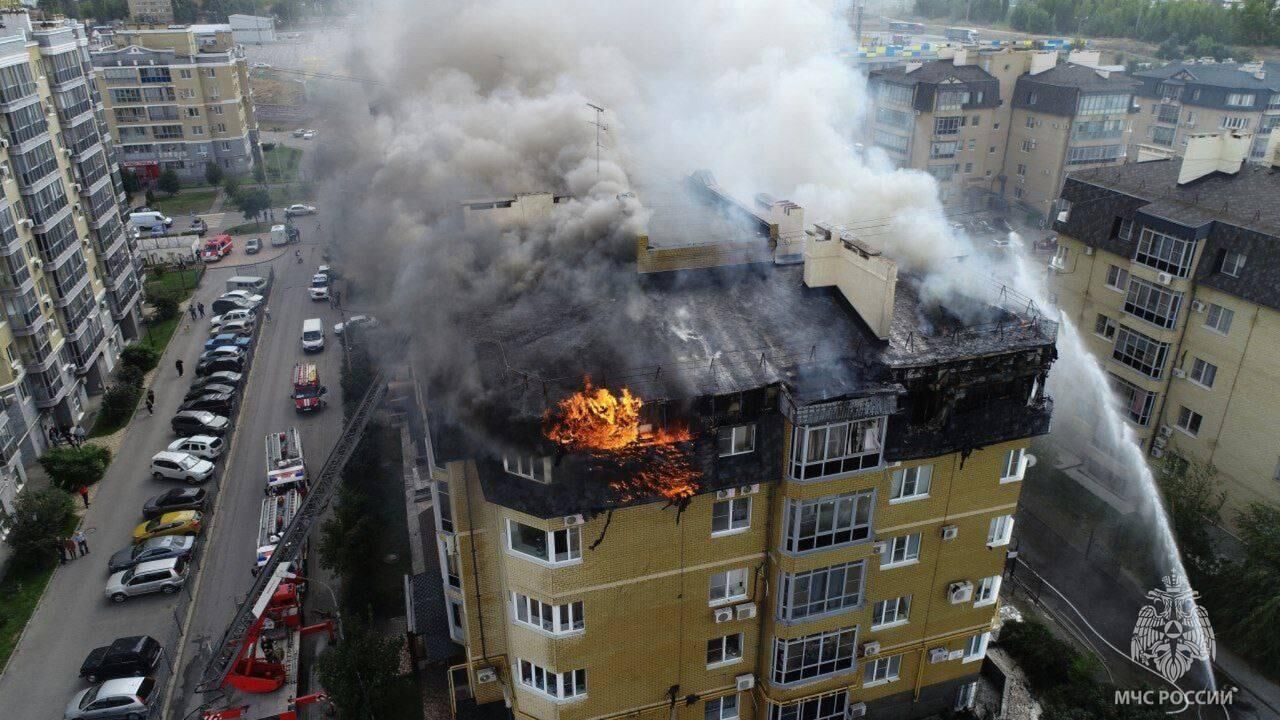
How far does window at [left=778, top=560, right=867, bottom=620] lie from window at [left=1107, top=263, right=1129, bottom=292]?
46.7ft

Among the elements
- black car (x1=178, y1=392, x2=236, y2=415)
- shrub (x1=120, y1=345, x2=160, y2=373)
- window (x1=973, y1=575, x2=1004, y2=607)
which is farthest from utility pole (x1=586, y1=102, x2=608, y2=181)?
shrub (x1=120, y1=345, x2=160, y2=373)

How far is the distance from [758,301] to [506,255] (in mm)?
4676

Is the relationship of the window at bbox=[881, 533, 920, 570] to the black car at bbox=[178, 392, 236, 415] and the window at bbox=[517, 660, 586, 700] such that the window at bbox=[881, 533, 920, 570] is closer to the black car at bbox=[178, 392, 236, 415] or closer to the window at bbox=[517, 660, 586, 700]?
the window at bbox=[517, 660, 586, 700]

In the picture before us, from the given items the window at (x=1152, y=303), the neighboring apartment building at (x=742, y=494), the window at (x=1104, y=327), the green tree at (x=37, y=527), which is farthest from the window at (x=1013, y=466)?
the green tree at (x=37, y=527)

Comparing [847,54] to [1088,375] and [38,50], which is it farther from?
[38,50]

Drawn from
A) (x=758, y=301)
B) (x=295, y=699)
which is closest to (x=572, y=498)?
(x=758, y=301)

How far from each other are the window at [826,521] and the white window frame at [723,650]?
2.05 m

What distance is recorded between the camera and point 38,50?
87.5 feet

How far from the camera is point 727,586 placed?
12688mm

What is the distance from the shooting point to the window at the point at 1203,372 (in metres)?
20.2

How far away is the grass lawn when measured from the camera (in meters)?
51.2

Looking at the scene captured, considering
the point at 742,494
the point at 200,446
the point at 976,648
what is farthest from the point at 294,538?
the point at 976,648

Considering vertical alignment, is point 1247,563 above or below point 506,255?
→ below

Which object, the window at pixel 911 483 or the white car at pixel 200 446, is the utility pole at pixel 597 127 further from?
the white car at pixel 200 446
